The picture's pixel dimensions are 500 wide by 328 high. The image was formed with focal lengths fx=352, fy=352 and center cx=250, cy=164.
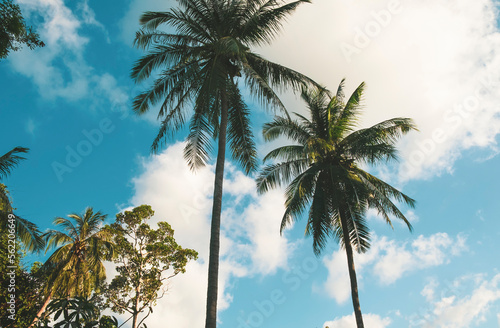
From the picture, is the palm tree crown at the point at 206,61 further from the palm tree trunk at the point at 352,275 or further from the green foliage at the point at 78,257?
the green foliage at the point at 78,257

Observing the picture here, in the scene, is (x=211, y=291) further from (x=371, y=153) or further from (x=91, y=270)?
(x=91, y=270)

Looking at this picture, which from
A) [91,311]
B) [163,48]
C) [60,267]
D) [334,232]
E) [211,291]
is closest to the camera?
[91,311]

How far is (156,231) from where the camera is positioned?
859 inches

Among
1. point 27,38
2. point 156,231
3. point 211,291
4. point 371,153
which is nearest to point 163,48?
point 27,38

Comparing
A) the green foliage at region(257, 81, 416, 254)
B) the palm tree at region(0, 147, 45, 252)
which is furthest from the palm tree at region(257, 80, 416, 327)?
the palm tree at region(0, 147, 45, 252)

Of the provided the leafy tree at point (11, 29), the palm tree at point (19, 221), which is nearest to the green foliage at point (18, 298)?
the palm tree at point (19, 221)

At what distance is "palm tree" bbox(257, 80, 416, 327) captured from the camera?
14320mm

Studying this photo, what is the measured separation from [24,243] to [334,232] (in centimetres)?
1229

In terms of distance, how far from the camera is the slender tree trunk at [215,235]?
26.2ft

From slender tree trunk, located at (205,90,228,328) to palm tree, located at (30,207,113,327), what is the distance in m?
12.3

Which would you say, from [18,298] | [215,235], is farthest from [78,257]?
[215,235]

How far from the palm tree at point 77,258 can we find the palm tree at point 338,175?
34.7ft

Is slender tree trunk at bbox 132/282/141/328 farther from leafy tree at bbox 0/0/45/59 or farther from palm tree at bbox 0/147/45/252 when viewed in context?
leafy tree at bbox 0/0/45/59

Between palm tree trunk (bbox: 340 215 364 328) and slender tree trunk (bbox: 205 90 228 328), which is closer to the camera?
slender tree trunk (bbox: 205 90 228 328)
